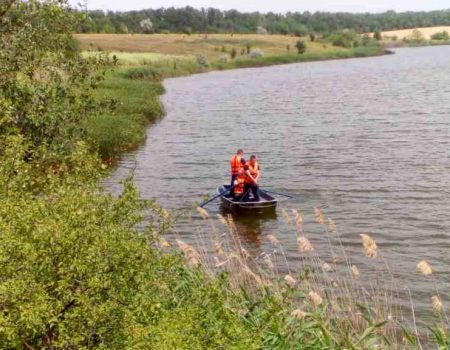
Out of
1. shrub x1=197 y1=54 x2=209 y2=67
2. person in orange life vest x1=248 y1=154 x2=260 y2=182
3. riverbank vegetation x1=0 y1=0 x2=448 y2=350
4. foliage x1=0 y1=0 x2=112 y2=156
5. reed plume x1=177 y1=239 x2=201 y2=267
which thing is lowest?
shrub x1=197 y1=54 x2=209 y2=67

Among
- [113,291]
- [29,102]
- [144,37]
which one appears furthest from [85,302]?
[144,37]

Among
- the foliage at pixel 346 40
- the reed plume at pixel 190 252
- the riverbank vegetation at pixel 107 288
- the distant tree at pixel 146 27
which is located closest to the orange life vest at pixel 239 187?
the riverbank vegetation at pixel 107 288

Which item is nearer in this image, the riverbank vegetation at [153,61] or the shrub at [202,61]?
the riverbank vegetation at [153,61]

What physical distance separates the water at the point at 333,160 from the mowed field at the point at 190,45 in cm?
6679

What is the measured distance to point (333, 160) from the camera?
3250 cm

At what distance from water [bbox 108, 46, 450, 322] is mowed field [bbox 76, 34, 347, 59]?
66.8 metres

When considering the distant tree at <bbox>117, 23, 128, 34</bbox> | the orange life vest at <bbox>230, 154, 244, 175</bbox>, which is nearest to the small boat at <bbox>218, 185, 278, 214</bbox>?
the orange life vest at <bbox>230, 154, 244, 175</bbox>

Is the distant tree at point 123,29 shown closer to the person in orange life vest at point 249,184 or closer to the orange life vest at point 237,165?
the orange life vest at point 237,165

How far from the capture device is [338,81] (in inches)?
3027

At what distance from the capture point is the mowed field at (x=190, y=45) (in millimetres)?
130488

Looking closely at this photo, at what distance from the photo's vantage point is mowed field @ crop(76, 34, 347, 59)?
5137 inches

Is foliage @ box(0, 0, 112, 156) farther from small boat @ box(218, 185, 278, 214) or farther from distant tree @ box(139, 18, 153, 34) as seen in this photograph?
distant tree @ box(139, 18, 153, 34)

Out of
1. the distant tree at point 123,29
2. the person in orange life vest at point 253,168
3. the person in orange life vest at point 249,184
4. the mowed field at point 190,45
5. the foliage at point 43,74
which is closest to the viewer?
the foliage at point 43,74

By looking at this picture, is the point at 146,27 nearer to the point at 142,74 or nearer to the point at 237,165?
the point at 142,74
